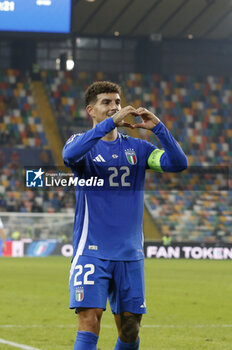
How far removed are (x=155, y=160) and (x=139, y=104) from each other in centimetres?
3238

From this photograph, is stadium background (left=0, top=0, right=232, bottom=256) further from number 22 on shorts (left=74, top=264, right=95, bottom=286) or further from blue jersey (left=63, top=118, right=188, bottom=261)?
number 22 on shorts (left=74, top=264, right=95, bottom=286)

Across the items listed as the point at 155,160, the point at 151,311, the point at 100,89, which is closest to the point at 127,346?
the point at 155,160

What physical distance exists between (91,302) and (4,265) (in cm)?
1847

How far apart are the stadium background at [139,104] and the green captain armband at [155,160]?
42.7ft

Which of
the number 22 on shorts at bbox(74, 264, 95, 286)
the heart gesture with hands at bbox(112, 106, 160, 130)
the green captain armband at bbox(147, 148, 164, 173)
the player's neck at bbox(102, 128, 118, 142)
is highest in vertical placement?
the heart gesture with hands at bbox(112, 106, 160, 130)

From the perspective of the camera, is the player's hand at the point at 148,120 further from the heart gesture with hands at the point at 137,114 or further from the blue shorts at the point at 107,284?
the blue shorts at the point at 107,284

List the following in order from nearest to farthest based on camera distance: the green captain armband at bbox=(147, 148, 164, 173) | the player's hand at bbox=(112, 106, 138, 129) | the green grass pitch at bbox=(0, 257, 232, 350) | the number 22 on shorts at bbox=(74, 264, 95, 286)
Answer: the player's hand at bbox=(112, 106, 138, 129)
the number 22 on shorts at bbox=(74, 264, 95, 286)
the green captain armband at bbox=(147, 148, 164, 173)
the green grass pitch at bbox=(0, 257, 232, 350)

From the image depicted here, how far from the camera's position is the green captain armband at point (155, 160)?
215 inches

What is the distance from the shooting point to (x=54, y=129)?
35562 millimetres

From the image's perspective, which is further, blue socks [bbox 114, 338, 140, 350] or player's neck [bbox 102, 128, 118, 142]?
player's neck [bbox 102, 128, 118, 142]

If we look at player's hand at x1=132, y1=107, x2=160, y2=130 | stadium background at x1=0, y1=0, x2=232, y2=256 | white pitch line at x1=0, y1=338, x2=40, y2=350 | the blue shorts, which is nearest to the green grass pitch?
white pitch line at x1=0, y1=338, x2=40, y2=350

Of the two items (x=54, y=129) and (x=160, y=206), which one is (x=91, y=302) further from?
(x=54, y=129)

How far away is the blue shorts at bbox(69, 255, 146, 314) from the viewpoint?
16.8 feet

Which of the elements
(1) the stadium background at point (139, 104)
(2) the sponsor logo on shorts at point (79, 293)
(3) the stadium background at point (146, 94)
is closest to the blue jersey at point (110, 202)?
(2) the sponsor logo on shorts at point (79, 293)
